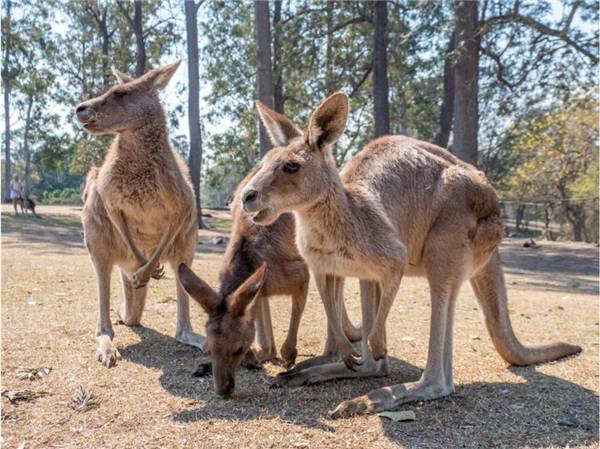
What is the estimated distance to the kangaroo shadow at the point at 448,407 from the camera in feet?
8.09

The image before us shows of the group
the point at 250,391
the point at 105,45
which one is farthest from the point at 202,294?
the point at 105,45

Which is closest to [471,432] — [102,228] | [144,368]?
[144,368]

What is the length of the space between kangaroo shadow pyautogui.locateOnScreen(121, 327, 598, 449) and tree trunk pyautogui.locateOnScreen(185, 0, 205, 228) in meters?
10.0

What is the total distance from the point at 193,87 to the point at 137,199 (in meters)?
10.7

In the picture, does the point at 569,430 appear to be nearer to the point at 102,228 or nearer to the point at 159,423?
the point at 159,423

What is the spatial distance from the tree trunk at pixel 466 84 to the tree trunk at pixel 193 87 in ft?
20.3

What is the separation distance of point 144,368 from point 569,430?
7.99 feet

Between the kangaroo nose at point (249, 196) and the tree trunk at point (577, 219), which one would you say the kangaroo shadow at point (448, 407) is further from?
the tree trunk at point (577, 219)

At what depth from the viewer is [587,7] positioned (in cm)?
1045

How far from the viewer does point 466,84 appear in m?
10.4

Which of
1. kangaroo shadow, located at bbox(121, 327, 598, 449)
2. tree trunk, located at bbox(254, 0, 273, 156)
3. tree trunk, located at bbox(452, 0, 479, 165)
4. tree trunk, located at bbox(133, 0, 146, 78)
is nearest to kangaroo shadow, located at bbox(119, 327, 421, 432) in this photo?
kangaroo shadow, located at bbox(121, 327, 598, 449)

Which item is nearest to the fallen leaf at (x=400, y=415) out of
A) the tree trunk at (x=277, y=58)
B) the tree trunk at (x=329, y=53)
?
the tree trunk at (x=277, y=58)

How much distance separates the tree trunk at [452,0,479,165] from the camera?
10164 mm

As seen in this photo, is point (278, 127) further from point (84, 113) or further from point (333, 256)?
point (84, 113)
